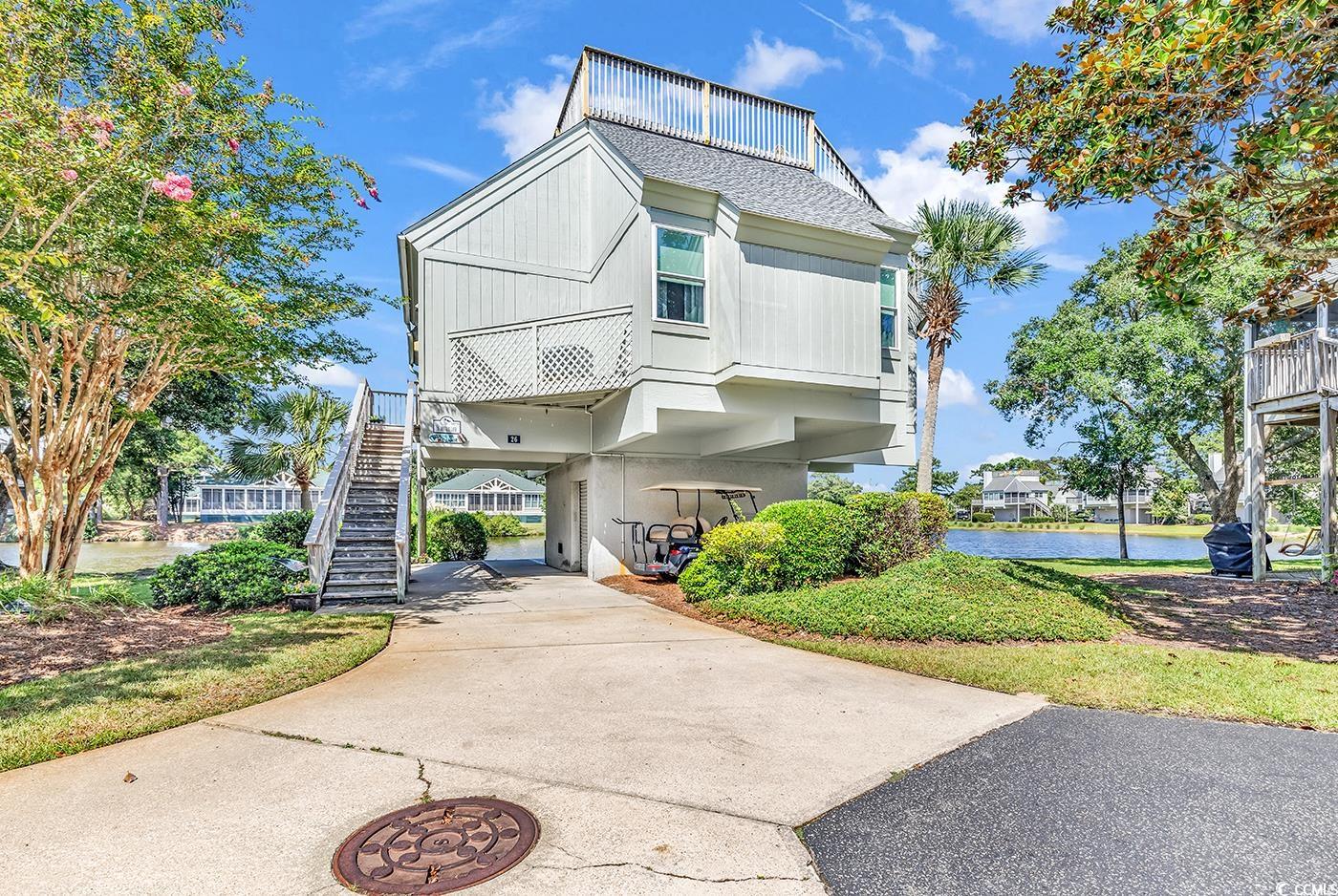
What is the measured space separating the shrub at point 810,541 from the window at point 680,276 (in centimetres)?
353

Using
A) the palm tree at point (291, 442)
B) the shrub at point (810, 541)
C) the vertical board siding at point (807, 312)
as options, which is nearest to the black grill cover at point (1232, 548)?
the shrub at point (810, 541)

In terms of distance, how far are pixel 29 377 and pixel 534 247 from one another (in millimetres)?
8183

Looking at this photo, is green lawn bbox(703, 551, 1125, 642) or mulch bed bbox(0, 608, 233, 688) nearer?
mulch bed bbox(0, 608, 233, 688)

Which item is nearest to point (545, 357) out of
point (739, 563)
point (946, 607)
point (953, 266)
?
point (739, 563)

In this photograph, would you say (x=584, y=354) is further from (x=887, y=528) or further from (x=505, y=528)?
(x=505, y=528)

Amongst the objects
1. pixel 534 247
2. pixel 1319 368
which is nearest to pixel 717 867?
pixel 534 247

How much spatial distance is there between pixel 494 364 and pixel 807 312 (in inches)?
226

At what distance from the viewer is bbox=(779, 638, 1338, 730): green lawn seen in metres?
4.59

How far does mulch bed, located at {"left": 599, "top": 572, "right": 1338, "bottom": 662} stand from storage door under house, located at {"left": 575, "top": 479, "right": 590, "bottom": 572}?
87.5 inches

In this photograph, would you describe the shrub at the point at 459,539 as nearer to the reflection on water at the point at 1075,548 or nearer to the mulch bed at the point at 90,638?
the mulch bed at the point at 90,638

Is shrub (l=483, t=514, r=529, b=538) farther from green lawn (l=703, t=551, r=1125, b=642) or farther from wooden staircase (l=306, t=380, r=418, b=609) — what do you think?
green lawn (l=703, t=551, r=1125, b=642)

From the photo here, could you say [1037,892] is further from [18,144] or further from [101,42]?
[101,42]

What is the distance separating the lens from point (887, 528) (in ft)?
35.5

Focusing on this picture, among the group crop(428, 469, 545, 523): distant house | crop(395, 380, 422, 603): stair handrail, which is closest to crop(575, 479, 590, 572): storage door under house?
crop(395, 380, 422, 603): stair handrail
